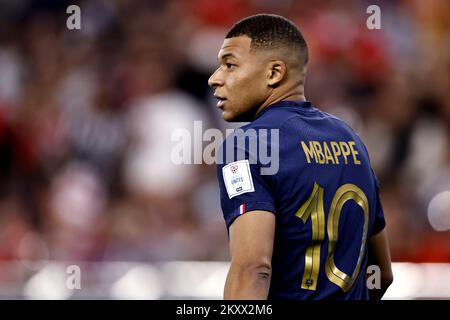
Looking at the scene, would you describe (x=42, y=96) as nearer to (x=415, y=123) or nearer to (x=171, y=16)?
(x=171, y=16)

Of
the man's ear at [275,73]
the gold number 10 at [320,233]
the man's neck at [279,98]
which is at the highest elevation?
the man's ear at [275,73]

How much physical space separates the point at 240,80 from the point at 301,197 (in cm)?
46

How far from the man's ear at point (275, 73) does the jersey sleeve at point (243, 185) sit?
12.4 inches

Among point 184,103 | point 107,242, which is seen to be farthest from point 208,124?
point 107,242

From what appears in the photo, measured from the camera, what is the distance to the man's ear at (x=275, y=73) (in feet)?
9.13

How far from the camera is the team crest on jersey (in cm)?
251

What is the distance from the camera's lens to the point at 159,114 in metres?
6.15

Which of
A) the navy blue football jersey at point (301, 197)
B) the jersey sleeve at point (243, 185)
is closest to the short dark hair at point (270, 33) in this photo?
the navy blue football jersey at point (301, 197)

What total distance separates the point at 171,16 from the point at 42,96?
3.81ft

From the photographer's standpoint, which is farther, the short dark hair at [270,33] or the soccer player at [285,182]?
the short dark hair at [270,33]

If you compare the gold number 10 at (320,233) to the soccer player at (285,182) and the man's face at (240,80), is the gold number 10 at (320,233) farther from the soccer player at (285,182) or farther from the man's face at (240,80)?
the man's face at (240,80)

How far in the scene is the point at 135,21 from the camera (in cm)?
681
